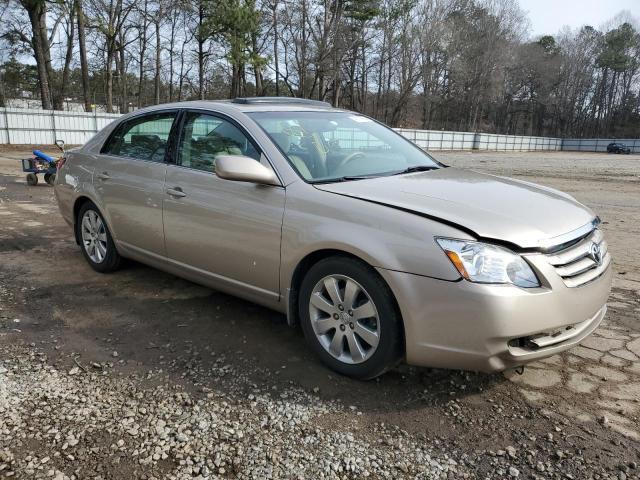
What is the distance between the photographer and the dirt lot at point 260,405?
92.4 inches

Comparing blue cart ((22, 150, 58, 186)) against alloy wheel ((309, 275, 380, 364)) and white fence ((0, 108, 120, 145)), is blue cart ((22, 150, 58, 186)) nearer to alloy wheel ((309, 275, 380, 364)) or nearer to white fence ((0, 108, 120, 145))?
alloy wheel ((309, 275, 380, 364))

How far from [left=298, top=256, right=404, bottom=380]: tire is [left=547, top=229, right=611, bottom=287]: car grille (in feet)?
2.86

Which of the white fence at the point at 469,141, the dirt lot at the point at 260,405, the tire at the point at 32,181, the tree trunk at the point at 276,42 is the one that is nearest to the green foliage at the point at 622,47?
the white fence at the point at 469,141

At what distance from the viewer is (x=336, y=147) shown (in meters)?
3.72

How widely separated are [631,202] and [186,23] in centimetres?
3774

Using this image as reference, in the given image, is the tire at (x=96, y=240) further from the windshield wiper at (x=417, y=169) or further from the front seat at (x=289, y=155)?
the windshield wiper at (x=417, y=169)

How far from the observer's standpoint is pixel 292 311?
3326mm

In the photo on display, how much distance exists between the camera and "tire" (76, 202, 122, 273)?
4910 millimetres

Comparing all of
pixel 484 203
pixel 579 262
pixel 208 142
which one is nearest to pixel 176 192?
pixel 208 142

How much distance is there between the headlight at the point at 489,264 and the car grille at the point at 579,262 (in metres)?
0.18

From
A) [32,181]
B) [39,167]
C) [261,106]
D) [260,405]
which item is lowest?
[260,405]

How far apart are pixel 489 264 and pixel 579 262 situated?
645mm

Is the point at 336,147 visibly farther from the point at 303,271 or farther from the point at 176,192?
the point at 176,192

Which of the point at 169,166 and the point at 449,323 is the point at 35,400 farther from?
the point at 449,323
